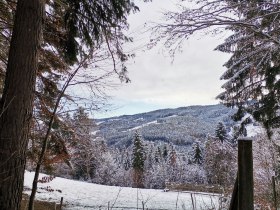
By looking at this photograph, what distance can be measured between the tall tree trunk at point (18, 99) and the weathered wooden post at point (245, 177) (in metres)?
2.43

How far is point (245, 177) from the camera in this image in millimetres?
2328

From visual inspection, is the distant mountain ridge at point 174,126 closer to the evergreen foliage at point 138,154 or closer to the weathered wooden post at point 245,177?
the evergreen foliage at point 138,154

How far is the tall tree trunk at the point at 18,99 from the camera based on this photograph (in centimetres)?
393

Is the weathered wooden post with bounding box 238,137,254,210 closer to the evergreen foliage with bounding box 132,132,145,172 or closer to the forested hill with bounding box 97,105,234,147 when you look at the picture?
the evergreen foliage with bounding box 132,132,145,172


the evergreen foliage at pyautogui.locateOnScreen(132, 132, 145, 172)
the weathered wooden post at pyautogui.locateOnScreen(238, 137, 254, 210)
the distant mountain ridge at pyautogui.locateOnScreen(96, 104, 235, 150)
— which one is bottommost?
the weathered wooden post at pyautogui.locateOnScreen(238, 137, 254, 210)

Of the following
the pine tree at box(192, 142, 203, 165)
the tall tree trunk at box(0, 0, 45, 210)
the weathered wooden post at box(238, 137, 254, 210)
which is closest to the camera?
the weathered wooden post at box(238, 137, 254, 210)

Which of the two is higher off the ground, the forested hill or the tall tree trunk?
the forested hill

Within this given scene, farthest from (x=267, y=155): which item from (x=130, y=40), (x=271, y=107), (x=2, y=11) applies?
(x=2, y=11)

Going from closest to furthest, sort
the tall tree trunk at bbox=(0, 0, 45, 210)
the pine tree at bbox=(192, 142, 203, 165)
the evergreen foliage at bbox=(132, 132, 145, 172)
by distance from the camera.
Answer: the tall tree trunk at bbox=(0, 0, 45, 210), the evergreen foliage at bbox=(132, 132, 145, 172), the pine tree at bbox=(192, 142, 203, 165)

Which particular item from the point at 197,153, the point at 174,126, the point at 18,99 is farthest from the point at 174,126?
the point at 18,99

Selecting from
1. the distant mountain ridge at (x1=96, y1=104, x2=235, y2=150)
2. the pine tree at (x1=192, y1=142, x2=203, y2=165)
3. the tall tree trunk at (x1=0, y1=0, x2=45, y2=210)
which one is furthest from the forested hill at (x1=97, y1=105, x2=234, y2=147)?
the tall tree trunk at (x1=0, y1=0, x2=45, y2=210)

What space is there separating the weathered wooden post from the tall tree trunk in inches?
95.8

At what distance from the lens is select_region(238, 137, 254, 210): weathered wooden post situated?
230 cm

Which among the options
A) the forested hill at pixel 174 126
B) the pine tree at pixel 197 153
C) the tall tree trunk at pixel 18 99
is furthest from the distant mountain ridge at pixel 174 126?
the tall tree trunk at pixel 18 99
